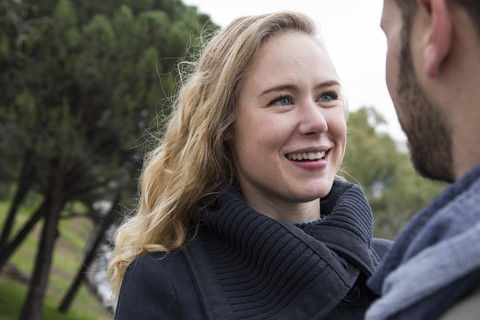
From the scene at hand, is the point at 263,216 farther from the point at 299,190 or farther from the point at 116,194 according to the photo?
the point at 116,194

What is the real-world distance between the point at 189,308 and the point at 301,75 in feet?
2.93

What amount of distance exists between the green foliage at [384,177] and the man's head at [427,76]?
793 inches

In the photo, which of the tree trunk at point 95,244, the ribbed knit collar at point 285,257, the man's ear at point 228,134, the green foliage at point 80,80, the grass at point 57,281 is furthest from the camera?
the grass at point 57,281

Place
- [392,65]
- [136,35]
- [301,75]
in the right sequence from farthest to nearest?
[136,35] → [301,75] → [392,65]

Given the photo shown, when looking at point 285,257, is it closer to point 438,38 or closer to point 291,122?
point 291,122

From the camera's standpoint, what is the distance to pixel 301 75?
2.09m

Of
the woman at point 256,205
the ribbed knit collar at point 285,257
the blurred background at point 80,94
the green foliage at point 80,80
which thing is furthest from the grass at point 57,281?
the ribbed knit collar at point 285,257

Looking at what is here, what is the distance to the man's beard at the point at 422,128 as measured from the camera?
1090 millimetres

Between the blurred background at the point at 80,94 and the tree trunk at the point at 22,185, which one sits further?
the tree trunk at the point at 22,185

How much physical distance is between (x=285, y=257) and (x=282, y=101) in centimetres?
55

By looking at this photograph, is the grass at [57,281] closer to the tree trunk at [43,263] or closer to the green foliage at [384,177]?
the tree trunk at [43,263]

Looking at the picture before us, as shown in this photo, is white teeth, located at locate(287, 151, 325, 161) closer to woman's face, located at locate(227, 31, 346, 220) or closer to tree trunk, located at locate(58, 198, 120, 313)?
woman's face, located at locate(227, 31, 346, 220)

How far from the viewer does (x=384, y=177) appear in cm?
2364

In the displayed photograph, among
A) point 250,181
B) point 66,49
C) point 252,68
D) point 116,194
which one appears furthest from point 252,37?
point 116,194
